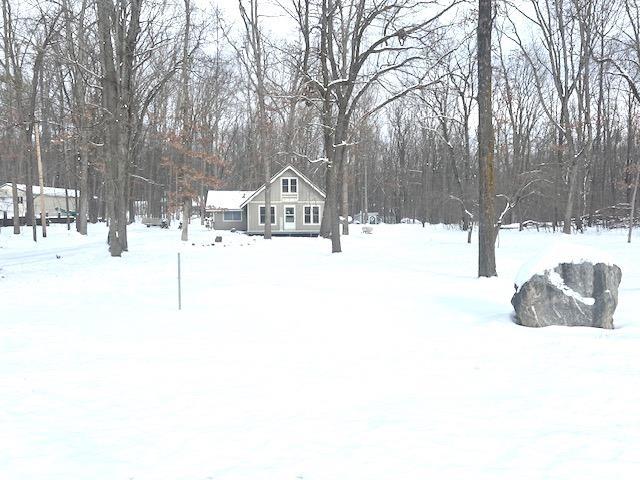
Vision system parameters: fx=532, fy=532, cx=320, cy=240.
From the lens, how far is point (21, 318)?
29.8 feet

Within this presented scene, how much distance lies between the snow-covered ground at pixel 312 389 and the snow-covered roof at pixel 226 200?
36.2 meters

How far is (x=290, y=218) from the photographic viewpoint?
44.0 meters

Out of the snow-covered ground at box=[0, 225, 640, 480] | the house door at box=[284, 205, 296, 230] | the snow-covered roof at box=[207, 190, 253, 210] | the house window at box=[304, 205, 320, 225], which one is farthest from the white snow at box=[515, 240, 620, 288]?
the snow-covered roof at box=[207, 190, 253, 210]

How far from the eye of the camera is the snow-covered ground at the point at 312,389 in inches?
154

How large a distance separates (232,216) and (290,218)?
7.31 meters

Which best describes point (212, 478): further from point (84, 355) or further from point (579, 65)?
point (579, 65)

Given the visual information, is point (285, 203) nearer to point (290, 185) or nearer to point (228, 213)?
point (290, 185)

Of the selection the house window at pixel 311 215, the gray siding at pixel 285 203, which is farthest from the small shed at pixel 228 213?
the house window at pixel 311 215

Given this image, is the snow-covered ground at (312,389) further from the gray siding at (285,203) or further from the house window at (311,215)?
the house window at (311,215)

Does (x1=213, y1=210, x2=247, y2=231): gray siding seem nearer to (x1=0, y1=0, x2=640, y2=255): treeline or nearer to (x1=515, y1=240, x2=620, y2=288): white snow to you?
(x1=0, y1=0, x2=640, y2=255): treeline

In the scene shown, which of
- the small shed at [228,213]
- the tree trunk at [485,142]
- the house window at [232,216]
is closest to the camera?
the tree trunk at [485,142]

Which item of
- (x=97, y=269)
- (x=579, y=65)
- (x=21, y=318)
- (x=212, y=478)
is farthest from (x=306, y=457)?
(x=579, y=65)

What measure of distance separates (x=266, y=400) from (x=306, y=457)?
1.34 metres

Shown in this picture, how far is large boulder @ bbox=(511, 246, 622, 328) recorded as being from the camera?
26.8 feet
